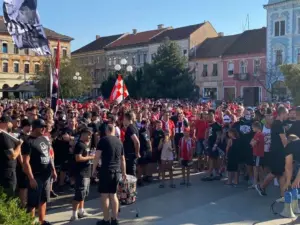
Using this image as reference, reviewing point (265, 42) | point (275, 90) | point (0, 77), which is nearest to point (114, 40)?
point (0, 77)

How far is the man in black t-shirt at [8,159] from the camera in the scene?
6.02 metres

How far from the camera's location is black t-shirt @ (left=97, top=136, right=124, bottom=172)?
260 inches

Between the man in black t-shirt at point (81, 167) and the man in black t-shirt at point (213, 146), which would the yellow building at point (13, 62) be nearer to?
the man in black t-shirt at point (213, 146)

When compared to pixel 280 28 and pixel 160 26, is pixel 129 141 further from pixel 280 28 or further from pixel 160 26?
pixel 160 26

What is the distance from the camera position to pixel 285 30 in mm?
41125

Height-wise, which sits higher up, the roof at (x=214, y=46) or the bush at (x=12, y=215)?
the roof at (x=214, y=46)

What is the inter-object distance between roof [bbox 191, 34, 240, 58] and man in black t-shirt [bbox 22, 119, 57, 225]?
43.9 metres

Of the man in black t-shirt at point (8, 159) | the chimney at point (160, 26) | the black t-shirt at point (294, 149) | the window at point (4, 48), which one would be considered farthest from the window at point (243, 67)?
the man in black t-shirt at point (8, 159)

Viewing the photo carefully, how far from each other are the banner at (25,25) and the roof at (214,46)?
40.5m

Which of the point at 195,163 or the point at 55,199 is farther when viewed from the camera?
the point at 195,163

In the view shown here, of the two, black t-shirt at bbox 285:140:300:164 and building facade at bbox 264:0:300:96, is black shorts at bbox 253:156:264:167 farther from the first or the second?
building facade at bbox 264:0:300:96

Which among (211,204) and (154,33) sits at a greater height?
(154,33)

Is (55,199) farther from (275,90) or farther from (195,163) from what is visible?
(275,90)

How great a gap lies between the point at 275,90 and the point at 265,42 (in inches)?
319
